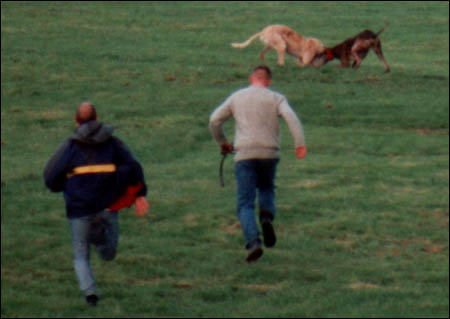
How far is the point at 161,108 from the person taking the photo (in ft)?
194

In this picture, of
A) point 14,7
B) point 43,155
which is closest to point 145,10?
A: point 14,7

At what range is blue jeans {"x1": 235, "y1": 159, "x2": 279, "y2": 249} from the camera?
10164 millimetres

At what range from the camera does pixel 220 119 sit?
987 centimetres

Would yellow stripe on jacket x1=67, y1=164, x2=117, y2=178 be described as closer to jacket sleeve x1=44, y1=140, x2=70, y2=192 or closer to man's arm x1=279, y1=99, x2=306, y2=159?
jacket sleeve x1=44, y1=140, x2=70, y2=192

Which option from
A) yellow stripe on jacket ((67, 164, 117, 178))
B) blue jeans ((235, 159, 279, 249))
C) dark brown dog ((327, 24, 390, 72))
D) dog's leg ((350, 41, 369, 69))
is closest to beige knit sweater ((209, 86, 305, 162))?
blue jeans ((235, 159, 279, 249))

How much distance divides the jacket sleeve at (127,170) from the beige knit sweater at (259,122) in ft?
2.38

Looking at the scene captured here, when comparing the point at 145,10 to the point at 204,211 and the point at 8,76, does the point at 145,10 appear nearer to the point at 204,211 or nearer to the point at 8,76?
the point at 8,76

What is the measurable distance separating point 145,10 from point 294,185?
135 ft

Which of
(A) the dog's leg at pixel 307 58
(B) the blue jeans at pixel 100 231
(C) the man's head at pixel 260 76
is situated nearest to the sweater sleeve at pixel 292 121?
(C) the man's head at pixel 260 76

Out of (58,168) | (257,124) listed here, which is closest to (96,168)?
(58,168)

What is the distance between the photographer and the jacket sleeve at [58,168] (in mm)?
9672

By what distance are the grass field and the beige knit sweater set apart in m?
21.9

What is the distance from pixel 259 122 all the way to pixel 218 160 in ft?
123

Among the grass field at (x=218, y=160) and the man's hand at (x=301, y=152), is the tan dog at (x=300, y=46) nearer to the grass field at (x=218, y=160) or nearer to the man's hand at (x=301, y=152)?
the grass field at (x=218, y=160)
